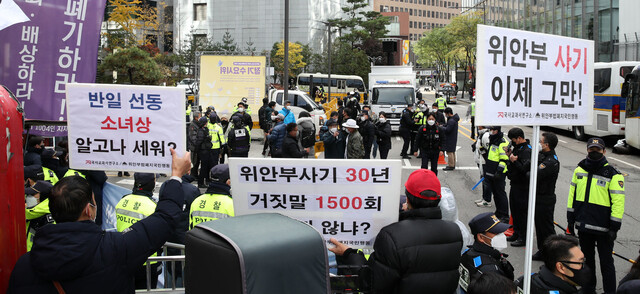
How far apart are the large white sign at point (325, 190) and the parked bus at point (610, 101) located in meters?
20.7

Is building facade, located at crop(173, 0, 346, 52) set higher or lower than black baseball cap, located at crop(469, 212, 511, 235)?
higher

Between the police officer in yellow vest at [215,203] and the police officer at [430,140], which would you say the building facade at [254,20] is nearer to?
the police officer at [430,140]

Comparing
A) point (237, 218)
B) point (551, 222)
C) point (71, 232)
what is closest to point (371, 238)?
point (237, 218)

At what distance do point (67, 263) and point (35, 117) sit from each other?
2.08 m

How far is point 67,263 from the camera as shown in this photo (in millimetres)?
3131

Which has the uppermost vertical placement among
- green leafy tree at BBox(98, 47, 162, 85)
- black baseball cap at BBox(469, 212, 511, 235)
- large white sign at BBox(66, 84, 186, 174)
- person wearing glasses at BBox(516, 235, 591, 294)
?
green leafy tree at BBox(98, 47, 162, 85)

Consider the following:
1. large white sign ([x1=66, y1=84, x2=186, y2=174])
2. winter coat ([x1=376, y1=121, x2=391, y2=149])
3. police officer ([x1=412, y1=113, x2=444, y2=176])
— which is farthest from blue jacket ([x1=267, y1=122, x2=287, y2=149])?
large white sign ([x1=66, y1=84, x2=186, y2=174])

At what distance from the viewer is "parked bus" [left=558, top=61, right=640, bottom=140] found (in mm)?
22234

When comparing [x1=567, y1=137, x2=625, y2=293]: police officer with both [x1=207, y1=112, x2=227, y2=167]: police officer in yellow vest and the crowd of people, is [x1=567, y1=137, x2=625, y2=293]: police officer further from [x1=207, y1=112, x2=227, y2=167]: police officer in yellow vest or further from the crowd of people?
[x1=207, y1=112, x2=227, y2=167]: police officer in yellow vest

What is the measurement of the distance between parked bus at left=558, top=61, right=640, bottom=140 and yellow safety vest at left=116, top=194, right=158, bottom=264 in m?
20.7

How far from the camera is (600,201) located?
6.59 metres

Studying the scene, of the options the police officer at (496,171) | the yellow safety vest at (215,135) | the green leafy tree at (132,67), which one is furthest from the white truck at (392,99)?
the police officer at (496,171)

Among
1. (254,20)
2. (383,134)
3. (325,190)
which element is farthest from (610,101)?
(254,20)

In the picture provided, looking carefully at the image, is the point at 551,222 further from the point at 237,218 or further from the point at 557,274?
the point at 237,218
